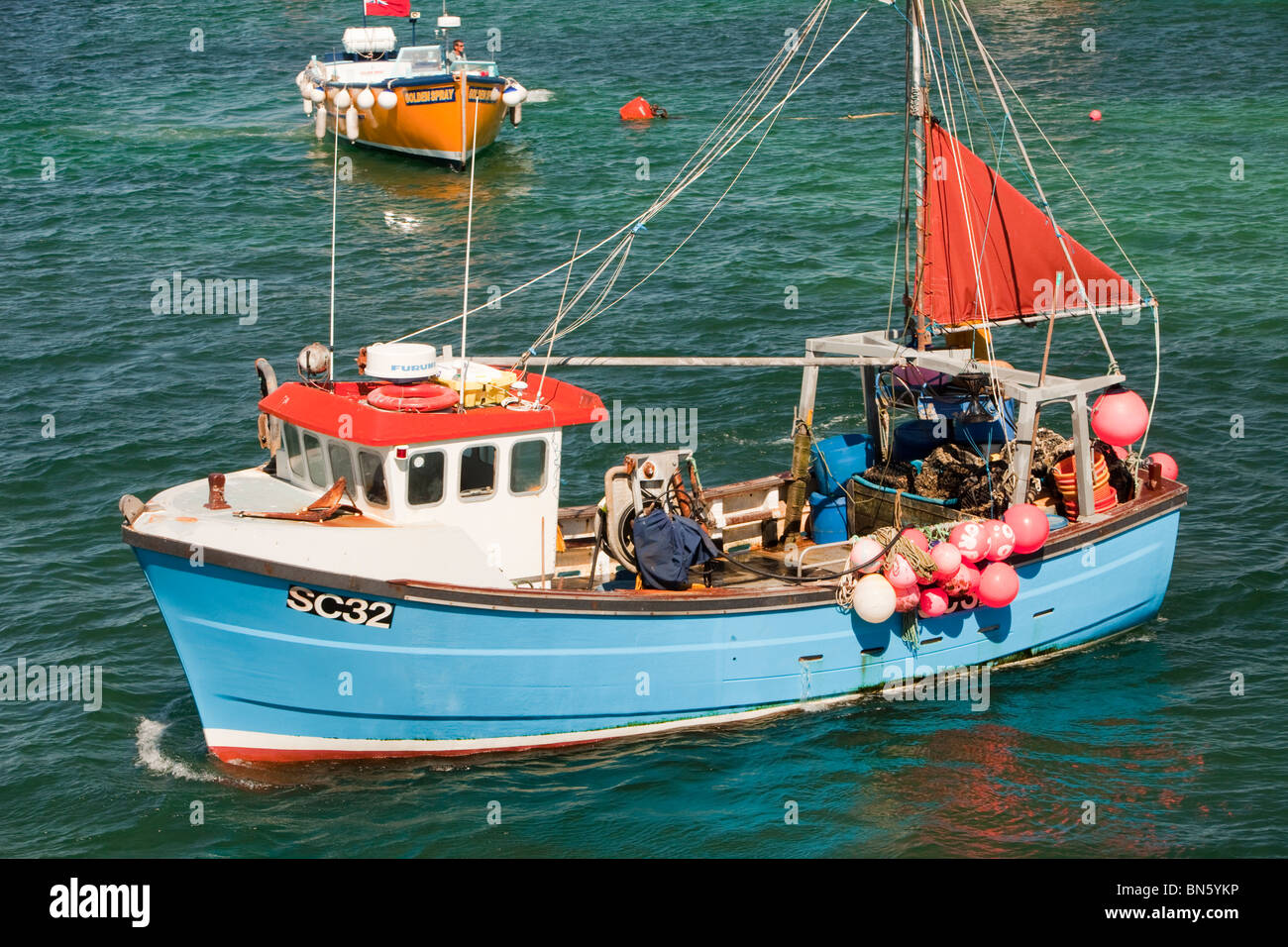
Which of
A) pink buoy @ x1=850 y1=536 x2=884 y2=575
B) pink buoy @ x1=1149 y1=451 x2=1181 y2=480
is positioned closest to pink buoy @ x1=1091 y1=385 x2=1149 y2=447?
pink buoy @ x1=1149 y1=451 x2=1181 y2=480

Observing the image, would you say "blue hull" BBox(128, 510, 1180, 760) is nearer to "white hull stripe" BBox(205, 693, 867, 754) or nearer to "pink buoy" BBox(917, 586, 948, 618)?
"white hull stripe" BBox(205, 693, 867, 754)

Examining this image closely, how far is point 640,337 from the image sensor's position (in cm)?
2994

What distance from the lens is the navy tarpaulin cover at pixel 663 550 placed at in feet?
52.5

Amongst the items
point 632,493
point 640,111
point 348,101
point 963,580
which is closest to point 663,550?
point 632,493

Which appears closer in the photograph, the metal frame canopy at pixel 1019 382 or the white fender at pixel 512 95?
the metal frame canopy at pixel 1019 382

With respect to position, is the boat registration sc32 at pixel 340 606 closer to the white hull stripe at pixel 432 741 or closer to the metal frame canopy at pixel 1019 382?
the white hull stripe at pixel 432 741

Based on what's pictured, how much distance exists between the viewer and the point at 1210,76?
4922cm

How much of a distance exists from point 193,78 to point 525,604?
45.9 m

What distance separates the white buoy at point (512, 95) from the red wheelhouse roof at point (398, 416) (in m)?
30.3

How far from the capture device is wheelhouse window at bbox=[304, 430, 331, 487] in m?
15.7

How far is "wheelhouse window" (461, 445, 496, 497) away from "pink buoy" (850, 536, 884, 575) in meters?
3.99

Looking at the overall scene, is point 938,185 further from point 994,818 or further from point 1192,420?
point 1192,420

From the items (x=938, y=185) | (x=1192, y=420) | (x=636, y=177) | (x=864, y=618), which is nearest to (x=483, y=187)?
(x=636, y=177)

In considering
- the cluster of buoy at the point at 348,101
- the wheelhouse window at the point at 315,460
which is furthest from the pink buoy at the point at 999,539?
the cluster of buoy at the point at 348,101
